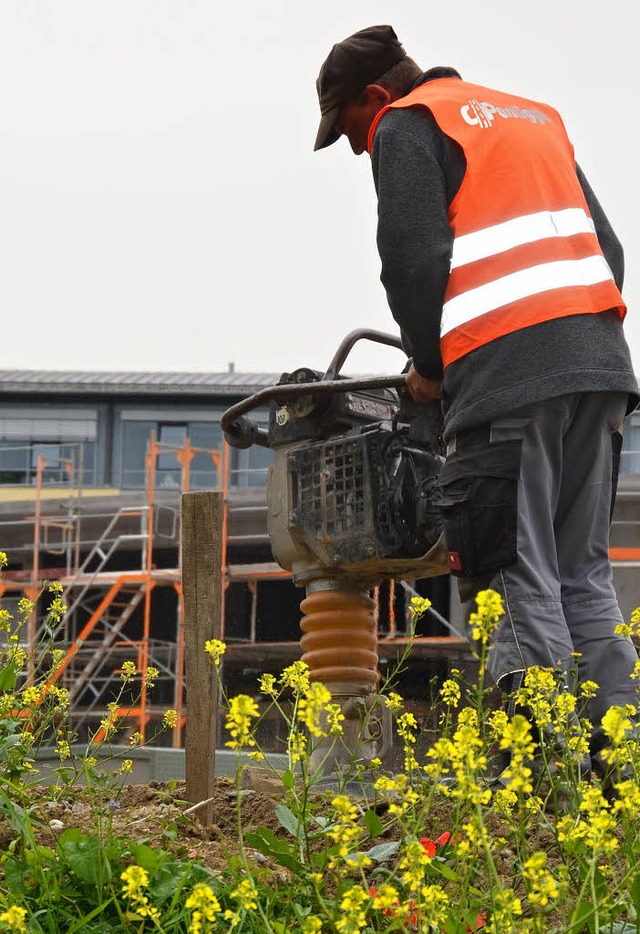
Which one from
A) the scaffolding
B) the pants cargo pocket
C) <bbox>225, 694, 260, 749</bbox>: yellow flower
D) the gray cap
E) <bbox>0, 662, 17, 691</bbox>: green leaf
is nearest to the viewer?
<bbox>225, 694, 260, 749</bbox>: yellow flower

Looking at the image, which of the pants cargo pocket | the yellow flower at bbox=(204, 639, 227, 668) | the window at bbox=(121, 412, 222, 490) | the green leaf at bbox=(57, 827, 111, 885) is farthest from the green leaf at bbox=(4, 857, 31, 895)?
the window at bbox=(121, 412, 222, 490)

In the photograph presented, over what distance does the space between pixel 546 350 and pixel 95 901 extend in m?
1.51

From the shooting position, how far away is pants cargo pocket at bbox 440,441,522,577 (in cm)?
287

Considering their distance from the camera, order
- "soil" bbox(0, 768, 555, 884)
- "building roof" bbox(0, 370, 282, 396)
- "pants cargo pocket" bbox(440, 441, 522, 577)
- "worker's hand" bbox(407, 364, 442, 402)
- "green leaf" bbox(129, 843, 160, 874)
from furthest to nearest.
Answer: "building roof" bbox(0, 370, 282, 396)
"worker's hand" bbox(407, 364, 442, 402)
"pants cargo pocket" bbox(440, 441, 522, 577)
"soil" bbox(0, 768, 555, 884)
"green leaf" bbox(129, 843, 160, 874)

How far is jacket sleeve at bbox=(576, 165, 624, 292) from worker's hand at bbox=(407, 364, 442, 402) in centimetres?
56

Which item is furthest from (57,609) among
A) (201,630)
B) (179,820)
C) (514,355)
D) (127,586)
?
(127,586)

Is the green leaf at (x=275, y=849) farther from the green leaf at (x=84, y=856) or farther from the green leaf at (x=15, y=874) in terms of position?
the green leaf at (x=15, y=874)

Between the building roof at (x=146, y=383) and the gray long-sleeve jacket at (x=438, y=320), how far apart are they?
2843 cm

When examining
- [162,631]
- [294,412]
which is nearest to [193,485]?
[162,631]

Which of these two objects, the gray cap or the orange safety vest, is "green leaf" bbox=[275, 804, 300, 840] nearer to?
the orange safety vest

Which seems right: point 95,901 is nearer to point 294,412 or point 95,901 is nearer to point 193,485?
point 294,412

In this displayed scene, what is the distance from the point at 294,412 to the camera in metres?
3.96

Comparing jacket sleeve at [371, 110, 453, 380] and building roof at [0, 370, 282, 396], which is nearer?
jacket sleeve at [371, 110, 453, 380]

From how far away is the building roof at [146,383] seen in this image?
32688 mm
